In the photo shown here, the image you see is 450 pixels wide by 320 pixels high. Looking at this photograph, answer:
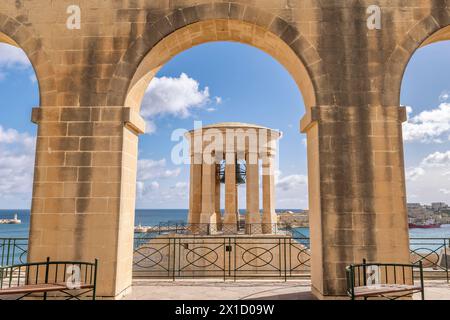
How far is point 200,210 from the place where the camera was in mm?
22672

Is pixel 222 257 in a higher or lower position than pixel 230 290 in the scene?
lower

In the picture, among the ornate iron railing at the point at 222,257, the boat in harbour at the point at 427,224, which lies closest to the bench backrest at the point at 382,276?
the ornate iron railing at the point at 222,257

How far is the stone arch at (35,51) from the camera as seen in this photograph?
22.9 ft

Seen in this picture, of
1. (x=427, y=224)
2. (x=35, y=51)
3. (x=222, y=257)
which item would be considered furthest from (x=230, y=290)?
(x=427, y=224)

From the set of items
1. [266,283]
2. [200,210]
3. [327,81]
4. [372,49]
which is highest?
[372,49]

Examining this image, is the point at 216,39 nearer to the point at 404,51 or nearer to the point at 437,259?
the point at 404,51

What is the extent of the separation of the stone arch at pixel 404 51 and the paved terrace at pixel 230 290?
4271mm

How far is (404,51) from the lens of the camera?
6.93 metres

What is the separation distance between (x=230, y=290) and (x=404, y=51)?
6.50 m

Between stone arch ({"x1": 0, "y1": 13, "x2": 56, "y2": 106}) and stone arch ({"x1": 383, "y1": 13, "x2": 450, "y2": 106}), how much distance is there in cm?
713

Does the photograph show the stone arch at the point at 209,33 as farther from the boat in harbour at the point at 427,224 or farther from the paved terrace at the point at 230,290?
the boat in harbour at the point at 427,224
